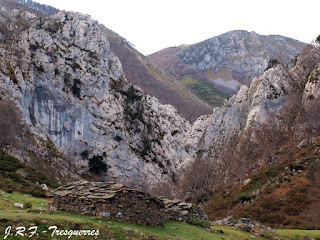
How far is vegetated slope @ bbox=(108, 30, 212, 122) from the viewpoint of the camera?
15062 cm

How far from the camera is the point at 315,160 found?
33688 millimetres

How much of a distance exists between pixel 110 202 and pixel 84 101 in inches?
2696

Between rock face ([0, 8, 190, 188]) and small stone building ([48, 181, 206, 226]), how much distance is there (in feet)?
173

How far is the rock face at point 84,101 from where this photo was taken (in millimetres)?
66875

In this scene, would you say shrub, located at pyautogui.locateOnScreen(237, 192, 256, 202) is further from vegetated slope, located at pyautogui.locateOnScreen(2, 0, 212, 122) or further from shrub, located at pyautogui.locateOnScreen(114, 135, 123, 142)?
vegetated slope, located at pyautogui.locateOnScreen(2, 0, 212, 122)

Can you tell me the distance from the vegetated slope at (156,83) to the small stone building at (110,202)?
4827 inches

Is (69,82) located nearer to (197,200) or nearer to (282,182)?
(197,200)

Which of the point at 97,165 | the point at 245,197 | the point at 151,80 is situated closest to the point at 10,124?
the point at 97,165

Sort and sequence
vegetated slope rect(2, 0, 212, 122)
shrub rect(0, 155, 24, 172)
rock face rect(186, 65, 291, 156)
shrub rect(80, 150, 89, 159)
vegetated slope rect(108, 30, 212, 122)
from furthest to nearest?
vegetated slope rect(2, 0, 212, 122)
vegetated slope rect(108, 30, 212, 122)
shrub rect(80, 150, 89, 159)
rock face rect(186, 65, 291, 156)
shrub rect(0, 155, 24, 172)

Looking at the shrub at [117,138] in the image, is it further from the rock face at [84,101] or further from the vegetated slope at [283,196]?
the vegetated slope at [283,196]

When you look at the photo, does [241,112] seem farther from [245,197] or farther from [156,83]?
[156,83]

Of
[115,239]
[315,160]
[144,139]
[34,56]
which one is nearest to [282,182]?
[315,160]

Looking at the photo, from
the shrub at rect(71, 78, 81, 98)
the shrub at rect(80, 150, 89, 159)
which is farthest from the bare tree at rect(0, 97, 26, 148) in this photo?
the shrub at rect(71, 78, 81, 98)

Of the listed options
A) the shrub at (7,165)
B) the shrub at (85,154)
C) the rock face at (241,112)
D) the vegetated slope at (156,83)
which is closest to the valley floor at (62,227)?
the shrub at (7,165)
